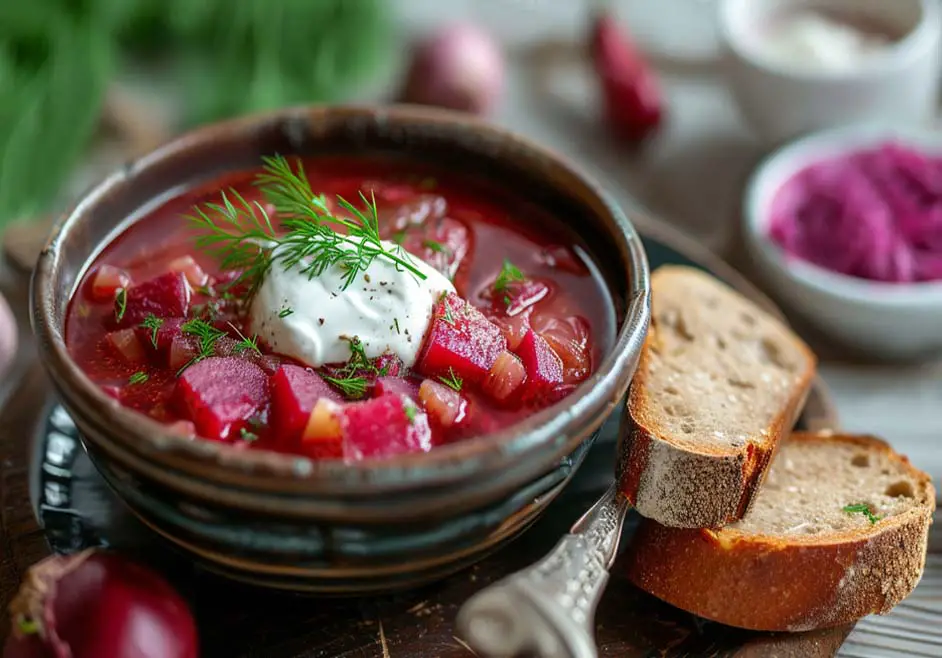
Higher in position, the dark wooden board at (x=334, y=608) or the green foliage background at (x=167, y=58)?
the green foliage background at (x=167, y=58)

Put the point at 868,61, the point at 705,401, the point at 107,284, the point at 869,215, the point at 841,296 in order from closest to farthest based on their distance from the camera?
1. the point at 107,284
2. the point at 705,401
3. the point at 841,296
4. the point at 869,215
5. the point at 868,61

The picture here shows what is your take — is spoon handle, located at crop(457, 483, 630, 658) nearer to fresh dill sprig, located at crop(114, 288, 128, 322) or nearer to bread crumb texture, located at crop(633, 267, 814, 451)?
Answer: bread crumb texture, located at crop(633, 267, 814, 451)

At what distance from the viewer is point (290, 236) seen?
2697 mm

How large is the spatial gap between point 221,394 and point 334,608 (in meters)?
0.60

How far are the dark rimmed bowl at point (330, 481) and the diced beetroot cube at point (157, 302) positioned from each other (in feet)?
0.53

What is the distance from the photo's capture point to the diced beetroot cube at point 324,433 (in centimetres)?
228

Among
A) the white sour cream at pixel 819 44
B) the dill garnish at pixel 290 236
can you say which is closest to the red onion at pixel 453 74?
the white sour cream at pixel 819 44

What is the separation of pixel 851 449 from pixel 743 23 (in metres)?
2.47

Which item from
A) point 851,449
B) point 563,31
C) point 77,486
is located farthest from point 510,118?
point 77,486

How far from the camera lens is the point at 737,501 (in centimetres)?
263

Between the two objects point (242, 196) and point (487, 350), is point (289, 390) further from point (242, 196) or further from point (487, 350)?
point (242, 196)

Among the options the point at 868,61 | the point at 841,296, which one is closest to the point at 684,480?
the point at 841,296

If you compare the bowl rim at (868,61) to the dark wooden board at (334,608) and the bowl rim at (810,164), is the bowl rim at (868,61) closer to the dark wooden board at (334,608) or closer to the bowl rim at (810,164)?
the bowl rim at (810,164)

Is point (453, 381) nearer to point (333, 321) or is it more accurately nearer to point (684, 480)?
point (333, 321)
